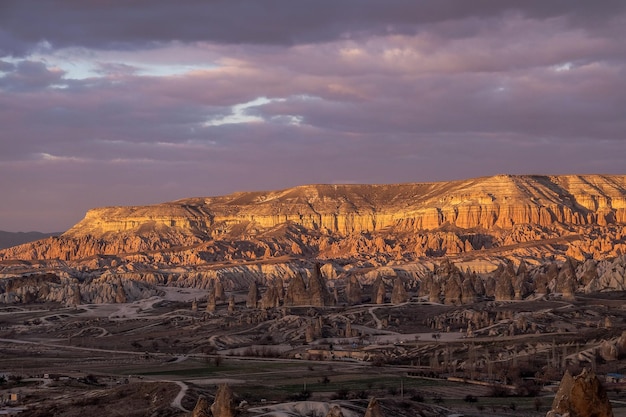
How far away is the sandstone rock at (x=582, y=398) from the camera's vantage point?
3544 centimetres

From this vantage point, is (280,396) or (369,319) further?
(369,319)

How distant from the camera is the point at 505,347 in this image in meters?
101

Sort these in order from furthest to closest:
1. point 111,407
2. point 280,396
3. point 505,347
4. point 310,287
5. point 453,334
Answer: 1. point 310,287
2. point 453,334
3. point 505,347
4. point 280,396
5. point 111,407

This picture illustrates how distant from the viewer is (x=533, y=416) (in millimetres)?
61000

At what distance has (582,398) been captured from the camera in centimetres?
3562

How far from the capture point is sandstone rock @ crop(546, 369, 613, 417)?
35438 mm

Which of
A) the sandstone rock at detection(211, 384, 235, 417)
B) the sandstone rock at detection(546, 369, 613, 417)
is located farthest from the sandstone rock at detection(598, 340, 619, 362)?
the sandstone rock at detection(546, 369, 613, 417)

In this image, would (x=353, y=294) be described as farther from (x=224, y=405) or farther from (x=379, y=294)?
(x=224, y=405)

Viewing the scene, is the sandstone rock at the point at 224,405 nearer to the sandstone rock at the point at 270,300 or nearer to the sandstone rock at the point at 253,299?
the sandstone rock at the point at 270,300

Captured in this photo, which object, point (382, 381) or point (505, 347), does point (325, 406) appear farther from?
point (505, 347)

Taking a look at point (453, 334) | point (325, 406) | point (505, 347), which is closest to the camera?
point (325, 406)

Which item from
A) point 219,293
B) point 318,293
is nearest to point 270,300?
point 318,293

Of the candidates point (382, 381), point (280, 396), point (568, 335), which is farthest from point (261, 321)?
point (280, 396)

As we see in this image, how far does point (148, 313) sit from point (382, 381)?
304 ft
